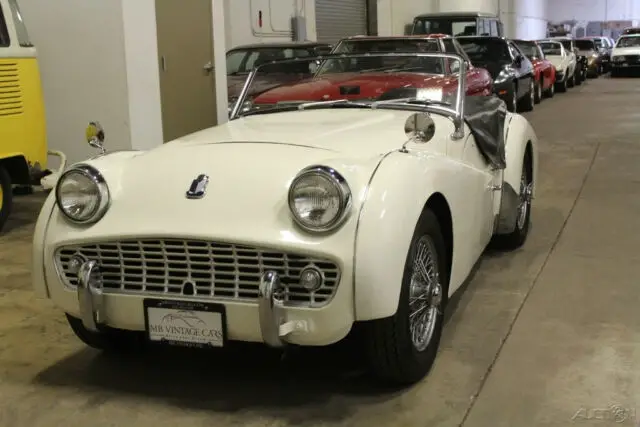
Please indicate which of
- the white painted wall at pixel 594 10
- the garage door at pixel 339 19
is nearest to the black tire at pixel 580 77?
the garage door at pixel 339 19

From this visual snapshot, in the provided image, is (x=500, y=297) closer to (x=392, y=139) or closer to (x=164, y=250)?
(x=392, y=139)

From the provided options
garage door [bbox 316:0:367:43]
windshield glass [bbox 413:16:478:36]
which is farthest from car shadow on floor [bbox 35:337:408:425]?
windshield glass [bbox 413:16:478:36]

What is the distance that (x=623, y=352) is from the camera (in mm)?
3773

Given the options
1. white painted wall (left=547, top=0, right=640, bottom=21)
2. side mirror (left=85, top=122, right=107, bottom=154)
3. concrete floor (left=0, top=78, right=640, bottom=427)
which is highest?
white painted wall (left=547, top=0, right=640, bottom=21)

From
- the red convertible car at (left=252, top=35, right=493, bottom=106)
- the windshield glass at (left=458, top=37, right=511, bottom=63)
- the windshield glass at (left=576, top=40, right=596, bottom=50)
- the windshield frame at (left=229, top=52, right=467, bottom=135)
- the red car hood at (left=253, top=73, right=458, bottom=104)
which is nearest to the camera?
the windshield frame at (left=229, top=52, right=467, bottom=135)

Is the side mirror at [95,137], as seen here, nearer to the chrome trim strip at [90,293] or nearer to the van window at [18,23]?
the chrome trim strip at [90,293]

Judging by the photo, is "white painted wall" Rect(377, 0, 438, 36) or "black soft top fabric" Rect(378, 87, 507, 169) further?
"white painted wall" Rect(377, 0, 438, 36)

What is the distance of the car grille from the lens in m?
3.03

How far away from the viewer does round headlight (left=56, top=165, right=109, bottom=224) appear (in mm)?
3328

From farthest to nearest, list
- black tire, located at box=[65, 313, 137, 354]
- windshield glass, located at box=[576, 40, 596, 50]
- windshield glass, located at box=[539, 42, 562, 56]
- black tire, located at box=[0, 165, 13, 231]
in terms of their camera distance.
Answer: windshield glass, located at box=[576, 40, 596, 50]
windshield glass, located at box=[539, 42, 562, 56]
black tire, located at box=[0, 165, 13, 231]
black tire, located at box=[65, 313, 137, 354]

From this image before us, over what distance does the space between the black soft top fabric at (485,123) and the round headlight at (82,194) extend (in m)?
1.89

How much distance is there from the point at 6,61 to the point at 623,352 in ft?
17.4

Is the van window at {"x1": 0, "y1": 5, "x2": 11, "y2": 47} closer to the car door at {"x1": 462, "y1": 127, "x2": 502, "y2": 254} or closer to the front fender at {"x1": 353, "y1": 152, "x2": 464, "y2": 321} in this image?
the car door at {"x1": 462, "y1": 127, "x2": 502, "y2": 254}

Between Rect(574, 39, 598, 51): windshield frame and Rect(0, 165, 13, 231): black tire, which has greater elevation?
Rect(574, 39, 598, 51): windshield frame
